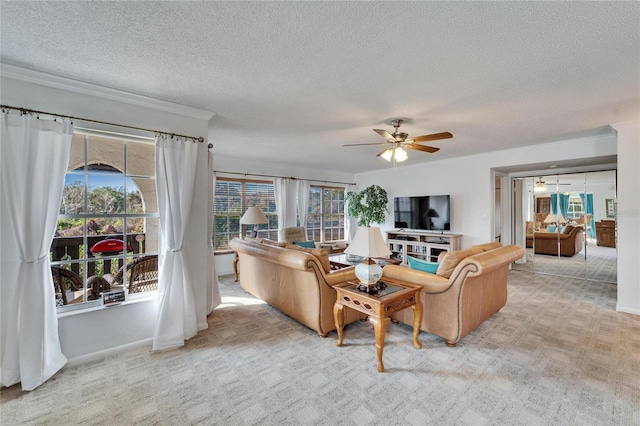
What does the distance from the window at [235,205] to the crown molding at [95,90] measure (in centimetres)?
280

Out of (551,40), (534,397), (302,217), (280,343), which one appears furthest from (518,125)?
(302,217)

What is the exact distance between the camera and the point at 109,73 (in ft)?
7.39

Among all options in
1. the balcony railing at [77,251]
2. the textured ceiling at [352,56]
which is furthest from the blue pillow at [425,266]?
the balcony railing at [77,251]

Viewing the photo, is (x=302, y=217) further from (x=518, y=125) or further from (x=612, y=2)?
(x=612, y=2)

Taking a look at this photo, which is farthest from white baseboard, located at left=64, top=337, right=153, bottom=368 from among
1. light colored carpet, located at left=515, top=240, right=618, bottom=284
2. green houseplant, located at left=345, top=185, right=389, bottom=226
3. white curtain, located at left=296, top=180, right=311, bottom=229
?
light colored carpet, located at left=515, top=240, right=618, bottom=284

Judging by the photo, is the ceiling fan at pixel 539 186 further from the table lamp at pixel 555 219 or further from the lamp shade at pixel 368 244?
the lamp shade at pixel 368 244

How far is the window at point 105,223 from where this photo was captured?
8.36 feet

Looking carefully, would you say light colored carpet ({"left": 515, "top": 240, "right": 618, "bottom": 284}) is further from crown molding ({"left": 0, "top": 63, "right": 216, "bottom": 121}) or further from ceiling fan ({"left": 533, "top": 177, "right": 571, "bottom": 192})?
crown molding ({"left": 0, "top": 63, "right": 216, "bottom": 121})

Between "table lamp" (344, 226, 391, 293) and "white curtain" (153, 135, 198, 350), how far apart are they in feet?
5.77

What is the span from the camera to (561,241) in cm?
598

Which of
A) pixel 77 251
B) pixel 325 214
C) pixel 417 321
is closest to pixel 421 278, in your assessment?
pixel 417 321

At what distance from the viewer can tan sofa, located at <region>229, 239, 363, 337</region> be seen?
9.38 ft

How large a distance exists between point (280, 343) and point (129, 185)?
2293mm

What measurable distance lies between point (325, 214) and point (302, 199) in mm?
A: 1072
